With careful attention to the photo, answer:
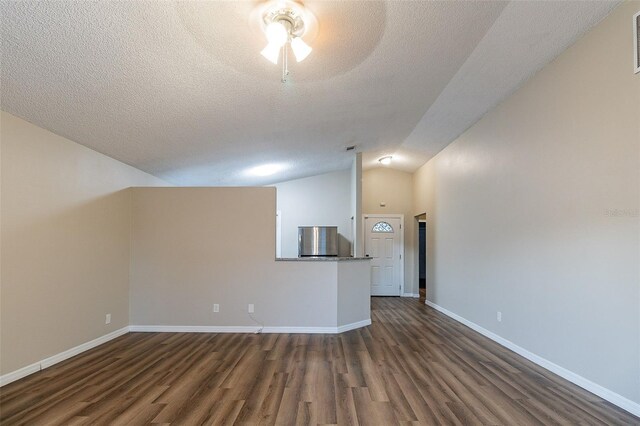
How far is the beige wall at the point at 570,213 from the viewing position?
2.60m

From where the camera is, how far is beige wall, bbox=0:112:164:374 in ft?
9.86

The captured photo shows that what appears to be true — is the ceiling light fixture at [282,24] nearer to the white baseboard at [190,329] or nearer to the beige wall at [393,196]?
the white baseboard at [190,329]

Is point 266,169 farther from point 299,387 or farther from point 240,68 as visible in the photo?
point 299,387

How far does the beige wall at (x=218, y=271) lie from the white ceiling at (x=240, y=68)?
85 cm

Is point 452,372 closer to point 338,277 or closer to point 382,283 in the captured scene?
point 338,277

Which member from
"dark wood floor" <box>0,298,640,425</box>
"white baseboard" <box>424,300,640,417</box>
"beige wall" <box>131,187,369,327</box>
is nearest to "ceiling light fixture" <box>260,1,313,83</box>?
"dark wood floor" <box>0,298,640,425</box>

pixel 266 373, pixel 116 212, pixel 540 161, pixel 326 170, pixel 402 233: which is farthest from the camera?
pixel 402 233

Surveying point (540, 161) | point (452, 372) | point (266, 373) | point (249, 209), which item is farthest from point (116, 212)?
point (540, 161)

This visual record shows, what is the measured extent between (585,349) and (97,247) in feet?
17.1

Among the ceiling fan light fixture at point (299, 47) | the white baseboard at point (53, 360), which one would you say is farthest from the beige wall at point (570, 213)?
the white baseboard at point (53, 360)

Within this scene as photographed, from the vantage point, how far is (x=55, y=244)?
3506 mm

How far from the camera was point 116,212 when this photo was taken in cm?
458

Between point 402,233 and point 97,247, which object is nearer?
point 97,247

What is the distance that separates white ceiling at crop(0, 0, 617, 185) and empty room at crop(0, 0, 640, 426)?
22 mm
